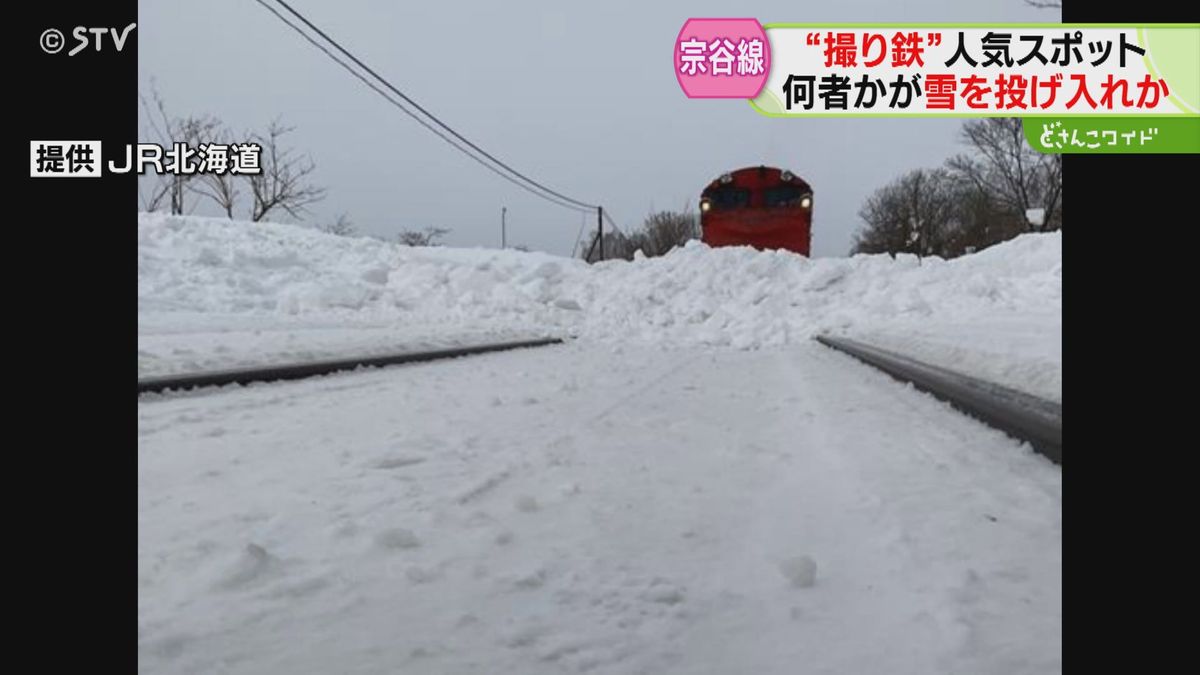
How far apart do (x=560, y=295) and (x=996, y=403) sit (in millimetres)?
12246

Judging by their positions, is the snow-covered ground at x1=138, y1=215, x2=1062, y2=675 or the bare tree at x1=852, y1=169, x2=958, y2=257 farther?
the bare tree at x1=852, y1=169, x2=958, y2=257

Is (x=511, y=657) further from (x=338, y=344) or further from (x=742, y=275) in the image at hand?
(x=742, y=275)

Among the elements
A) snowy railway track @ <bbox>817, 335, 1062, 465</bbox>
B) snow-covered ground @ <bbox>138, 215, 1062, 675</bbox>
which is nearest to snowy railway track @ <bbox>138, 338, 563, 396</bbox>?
snow-covered ground @ <bbox>138, 215, 1062, 675</bbox>

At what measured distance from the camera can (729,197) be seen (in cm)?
1681

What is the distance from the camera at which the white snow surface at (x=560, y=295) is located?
359 inches

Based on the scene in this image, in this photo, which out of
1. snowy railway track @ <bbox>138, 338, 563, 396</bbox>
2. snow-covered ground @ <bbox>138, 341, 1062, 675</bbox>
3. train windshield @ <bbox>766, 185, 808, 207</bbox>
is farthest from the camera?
train windshield @ <bbox>766, 185, 808, 207</bbox>

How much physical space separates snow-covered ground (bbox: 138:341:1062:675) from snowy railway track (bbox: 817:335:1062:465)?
0.12 metres

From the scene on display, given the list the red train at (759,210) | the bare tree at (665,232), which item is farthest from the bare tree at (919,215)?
the red train at (759,210)

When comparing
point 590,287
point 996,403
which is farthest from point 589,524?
point 590,287

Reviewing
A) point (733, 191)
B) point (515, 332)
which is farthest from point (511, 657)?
point (733, 191)

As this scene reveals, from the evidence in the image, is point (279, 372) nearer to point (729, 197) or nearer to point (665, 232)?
point (729, 197)

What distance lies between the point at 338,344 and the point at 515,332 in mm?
4188

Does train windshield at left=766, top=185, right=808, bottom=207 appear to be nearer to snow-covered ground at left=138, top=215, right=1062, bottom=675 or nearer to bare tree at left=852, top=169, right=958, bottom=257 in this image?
snow-covered ground at left=138, top=215, right=1062, bottom=675

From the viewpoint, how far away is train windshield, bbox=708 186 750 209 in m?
16.6
